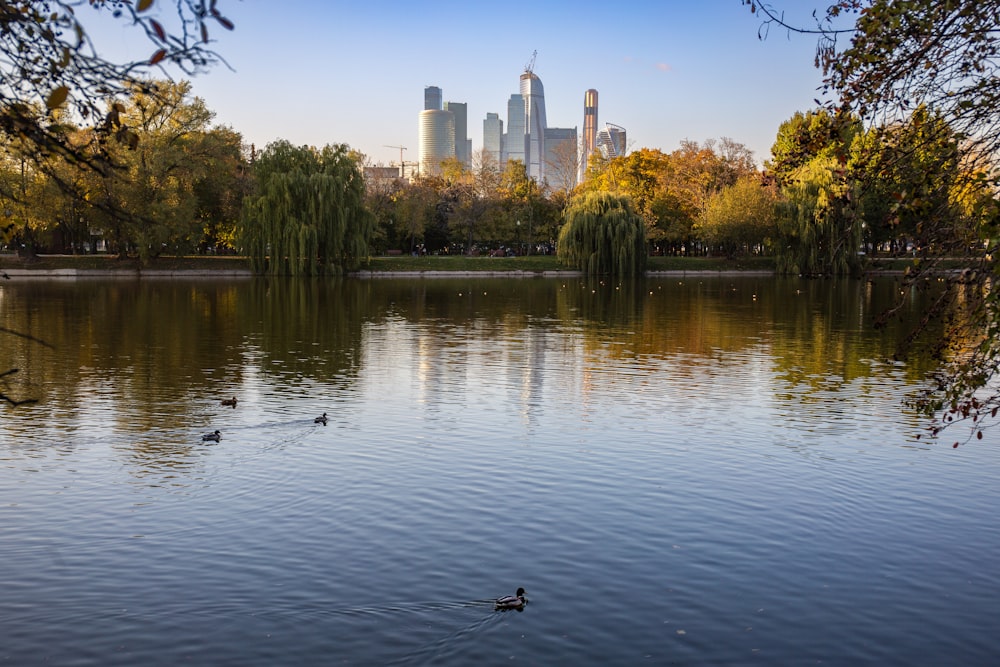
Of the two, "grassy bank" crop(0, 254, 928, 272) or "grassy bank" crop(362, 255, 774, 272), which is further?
"grassy bank" crop(362, 255, 774, 272)

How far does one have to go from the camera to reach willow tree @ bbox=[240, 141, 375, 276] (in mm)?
63656

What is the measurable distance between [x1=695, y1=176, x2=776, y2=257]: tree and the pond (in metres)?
58.1

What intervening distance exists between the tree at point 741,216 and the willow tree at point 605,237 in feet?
35.0

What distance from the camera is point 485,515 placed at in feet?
36.5

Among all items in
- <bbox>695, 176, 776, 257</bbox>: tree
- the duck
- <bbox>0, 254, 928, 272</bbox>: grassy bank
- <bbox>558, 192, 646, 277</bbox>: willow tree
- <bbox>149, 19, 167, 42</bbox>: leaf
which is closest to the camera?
<bbox>149, 19, 167, 42</bbox>: leaf

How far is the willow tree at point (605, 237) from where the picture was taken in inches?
2889

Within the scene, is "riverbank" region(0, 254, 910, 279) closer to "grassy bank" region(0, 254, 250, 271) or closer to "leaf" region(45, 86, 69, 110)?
"grassy bank" region(0, 254, 250, 271)

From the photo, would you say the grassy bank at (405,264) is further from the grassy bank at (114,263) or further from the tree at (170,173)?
the tree at (170,173)

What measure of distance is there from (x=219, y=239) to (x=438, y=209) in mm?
24419

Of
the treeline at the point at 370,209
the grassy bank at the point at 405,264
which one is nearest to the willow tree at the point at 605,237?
the treeline at the point at 370,209

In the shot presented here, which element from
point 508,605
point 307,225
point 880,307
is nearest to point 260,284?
point 307,225

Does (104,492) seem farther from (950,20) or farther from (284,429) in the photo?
(950,20)

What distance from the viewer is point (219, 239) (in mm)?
84750

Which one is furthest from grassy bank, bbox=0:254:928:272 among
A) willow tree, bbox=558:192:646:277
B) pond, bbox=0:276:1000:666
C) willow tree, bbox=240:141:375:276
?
pond, bbox=0:276:1000:666
